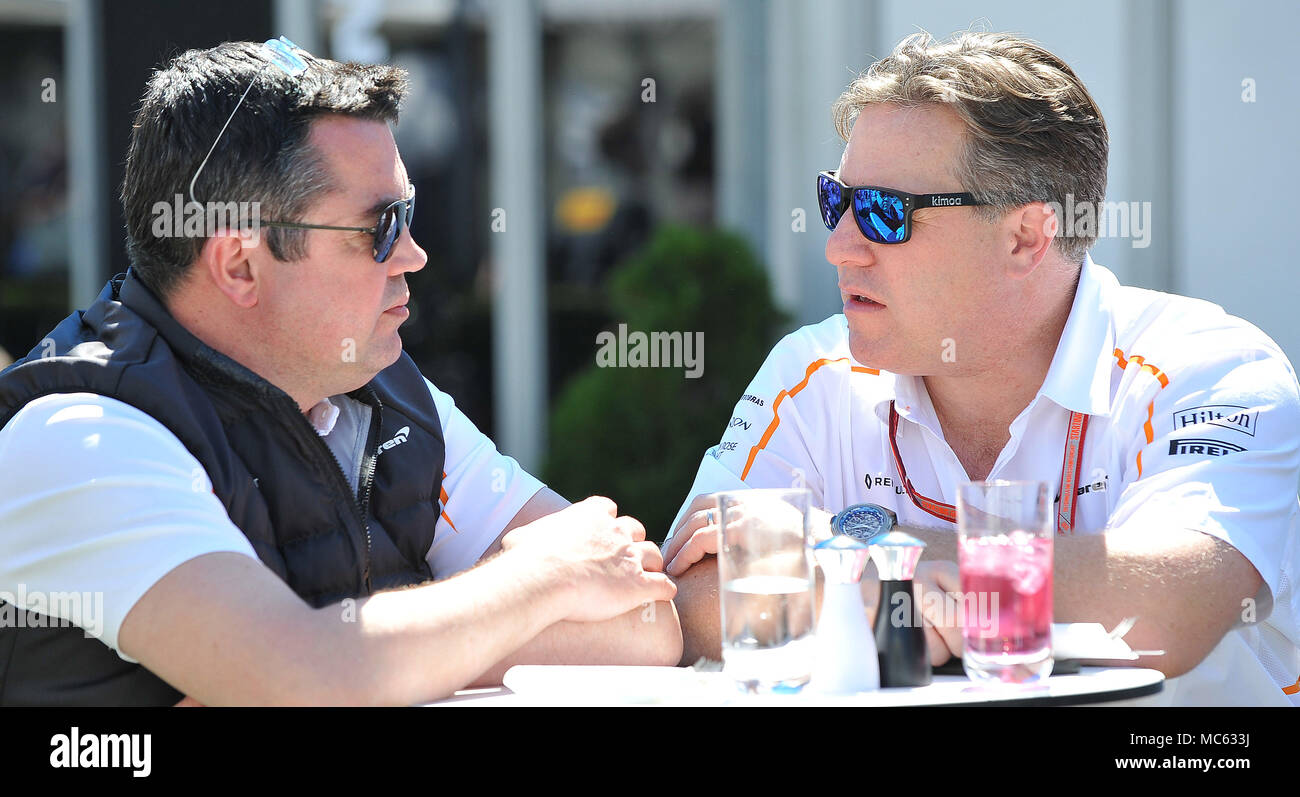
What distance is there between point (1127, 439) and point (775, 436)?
731mm

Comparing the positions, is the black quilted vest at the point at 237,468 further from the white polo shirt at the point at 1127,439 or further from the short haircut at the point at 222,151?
the white polo shirt at the point at 1127,439

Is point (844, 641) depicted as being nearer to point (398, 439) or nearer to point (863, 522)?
point (863, 522)

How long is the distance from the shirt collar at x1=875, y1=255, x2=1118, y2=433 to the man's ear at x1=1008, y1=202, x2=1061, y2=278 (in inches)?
4.5

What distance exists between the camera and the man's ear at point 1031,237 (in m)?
2.76

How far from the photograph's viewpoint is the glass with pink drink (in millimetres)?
1789

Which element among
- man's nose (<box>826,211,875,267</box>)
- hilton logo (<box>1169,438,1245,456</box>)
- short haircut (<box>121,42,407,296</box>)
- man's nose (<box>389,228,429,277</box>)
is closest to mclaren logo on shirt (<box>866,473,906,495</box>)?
man's nose (<box>826,211,875,267</box>)

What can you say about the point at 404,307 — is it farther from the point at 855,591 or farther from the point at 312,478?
the point at 855,591

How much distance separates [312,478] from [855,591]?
1010 mm

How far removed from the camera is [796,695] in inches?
71.6

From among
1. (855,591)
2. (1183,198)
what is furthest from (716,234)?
(855,591)

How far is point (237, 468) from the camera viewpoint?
2.12 m
